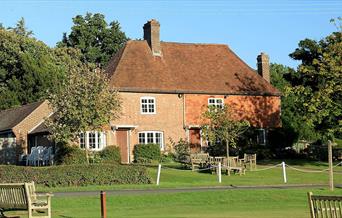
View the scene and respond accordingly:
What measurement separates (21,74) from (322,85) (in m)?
35.0

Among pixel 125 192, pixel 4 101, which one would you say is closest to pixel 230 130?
pixel 125 192

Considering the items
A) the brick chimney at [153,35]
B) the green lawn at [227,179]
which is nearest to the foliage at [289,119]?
the green lawn at [227,179]

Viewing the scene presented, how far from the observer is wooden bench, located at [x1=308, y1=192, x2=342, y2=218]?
36.9 feet

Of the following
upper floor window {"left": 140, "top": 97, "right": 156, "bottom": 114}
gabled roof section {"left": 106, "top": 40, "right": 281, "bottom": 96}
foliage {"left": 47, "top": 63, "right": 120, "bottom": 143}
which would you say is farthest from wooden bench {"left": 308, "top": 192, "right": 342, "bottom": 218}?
upper floor window {"left": 140, "top": 97, "right": 156, "bottom": 114}

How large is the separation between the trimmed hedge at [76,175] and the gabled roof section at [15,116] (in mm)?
23783

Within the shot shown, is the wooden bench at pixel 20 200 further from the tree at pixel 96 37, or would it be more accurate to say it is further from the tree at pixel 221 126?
the tree at pixel 96 37

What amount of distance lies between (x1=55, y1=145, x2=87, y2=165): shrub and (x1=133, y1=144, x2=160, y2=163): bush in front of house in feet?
16.6

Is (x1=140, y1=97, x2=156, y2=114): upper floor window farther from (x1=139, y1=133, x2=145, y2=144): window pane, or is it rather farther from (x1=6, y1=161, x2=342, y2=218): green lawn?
(x1=6, y1=161, x2=342, y2=218): green lawn

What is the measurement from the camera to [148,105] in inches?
1922

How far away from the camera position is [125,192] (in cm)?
2528

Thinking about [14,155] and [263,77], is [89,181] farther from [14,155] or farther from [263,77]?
[263,77]

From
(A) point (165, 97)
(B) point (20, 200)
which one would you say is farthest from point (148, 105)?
(B) point (20, 200)

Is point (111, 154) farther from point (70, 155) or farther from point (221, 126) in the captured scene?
point (221, 126)

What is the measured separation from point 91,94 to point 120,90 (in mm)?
10639
